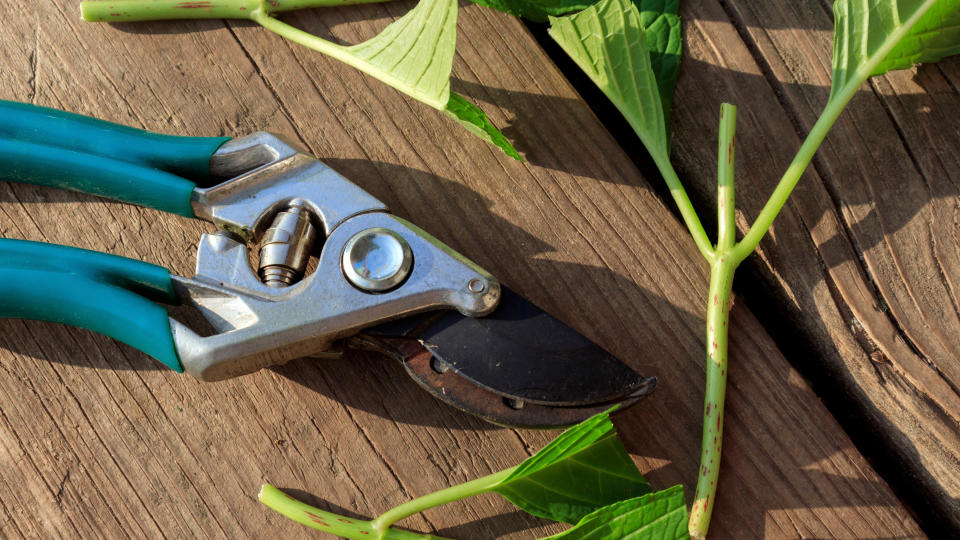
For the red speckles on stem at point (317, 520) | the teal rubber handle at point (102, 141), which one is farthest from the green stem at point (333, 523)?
the teal rubber handle at point (102, 141)

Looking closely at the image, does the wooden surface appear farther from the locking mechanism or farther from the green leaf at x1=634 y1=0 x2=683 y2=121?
the locking mechanism

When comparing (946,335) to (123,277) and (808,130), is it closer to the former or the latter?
(808,130)

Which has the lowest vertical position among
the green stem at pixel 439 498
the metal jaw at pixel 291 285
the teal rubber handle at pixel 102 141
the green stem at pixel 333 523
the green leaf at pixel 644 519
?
the green stem at pixel 333 523

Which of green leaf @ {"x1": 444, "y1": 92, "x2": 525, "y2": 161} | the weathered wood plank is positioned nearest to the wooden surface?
the weathered wood plank

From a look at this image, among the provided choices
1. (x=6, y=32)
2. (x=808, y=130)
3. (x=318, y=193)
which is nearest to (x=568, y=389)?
(x=318, y=193)

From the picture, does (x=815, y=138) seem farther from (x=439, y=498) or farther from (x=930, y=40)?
(x=439, y=498)

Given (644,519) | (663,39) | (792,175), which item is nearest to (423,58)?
(663,39)

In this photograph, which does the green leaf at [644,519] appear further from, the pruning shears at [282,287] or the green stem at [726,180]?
the green stem at [726,180]
